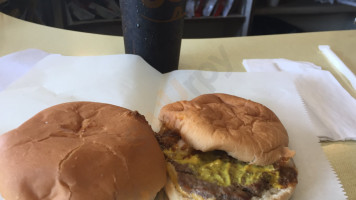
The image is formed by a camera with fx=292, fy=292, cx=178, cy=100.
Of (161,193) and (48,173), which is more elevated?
(48,173)

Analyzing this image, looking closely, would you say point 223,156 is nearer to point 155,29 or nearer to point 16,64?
point 155,29

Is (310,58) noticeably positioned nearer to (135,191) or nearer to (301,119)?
(301,119)

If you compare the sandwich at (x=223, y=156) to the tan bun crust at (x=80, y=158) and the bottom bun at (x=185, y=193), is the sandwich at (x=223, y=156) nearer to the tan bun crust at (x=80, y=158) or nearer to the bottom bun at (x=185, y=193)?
the bottom bun at (x=185, y=193)

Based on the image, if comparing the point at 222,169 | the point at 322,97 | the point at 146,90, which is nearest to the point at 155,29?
the point at 146,90

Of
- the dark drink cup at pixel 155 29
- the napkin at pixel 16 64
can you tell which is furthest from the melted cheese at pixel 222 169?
the napkin at pixel 16 64

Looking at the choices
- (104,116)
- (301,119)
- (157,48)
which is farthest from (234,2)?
(104,116)

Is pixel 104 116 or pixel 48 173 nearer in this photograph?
pixel 48 173
